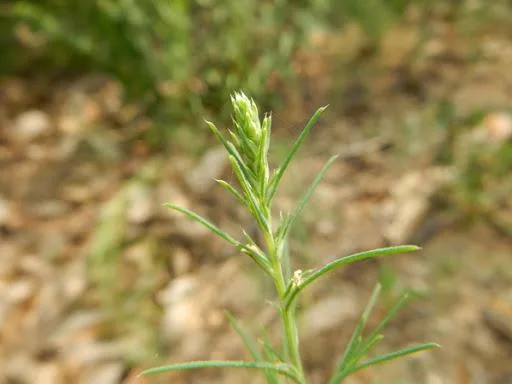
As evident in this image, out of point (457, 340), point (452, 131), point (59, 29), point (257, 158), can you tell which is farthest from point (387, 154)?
point (257, 158)

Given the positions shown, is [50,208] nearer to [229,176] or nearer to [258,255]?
[229,176]

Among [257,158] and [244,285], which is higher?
[257,158]

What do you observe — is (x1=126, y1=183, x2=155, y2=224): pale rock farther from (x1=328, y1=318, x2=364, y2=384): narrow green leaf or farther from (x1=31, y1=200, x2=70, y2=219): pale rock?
(x1=328, y1=318, x2=364, y2=384): narrow green leaf

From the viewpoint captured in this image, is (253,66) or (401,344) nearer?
(401,344)

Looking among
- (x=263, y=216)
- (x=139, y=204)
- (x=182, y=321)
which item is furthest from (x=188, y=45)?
(x=263, y=216)

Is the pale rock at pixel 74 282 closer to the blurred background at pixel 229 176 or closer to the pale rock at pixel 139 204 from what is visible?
the blurred background at pixel 229 176

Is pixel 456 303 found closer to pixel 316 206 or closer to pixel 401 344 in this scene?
pixel 401 344

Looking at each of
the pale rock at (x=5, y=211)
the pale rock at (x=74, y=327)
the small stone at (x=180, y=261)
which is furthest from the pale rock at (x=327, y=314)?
the pale rock at (x=5, y=211)

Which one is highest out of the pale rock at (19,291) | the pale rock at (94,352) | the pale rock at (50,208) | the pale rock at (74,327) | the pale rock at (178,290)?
the pale rock at (50,208)
